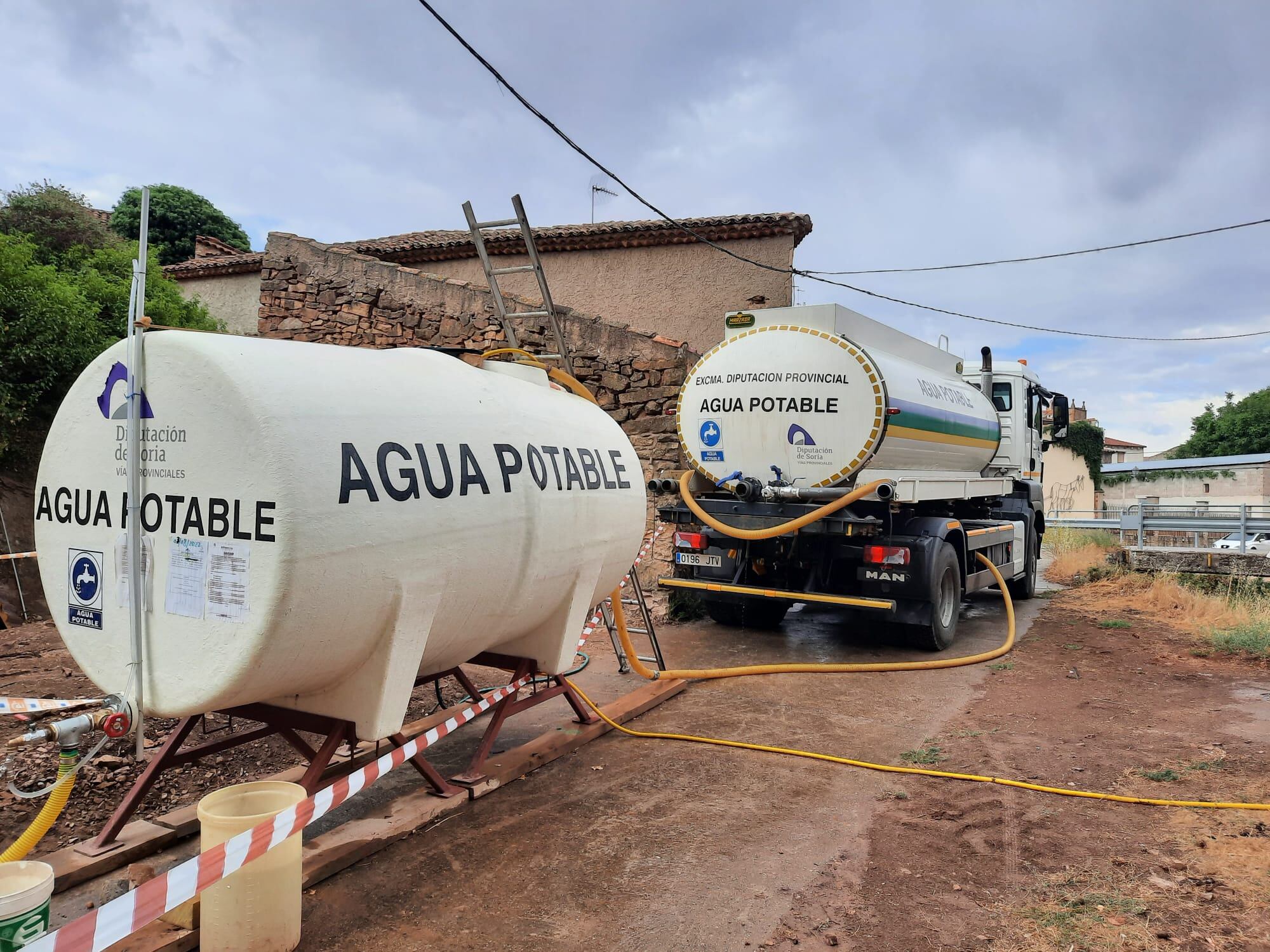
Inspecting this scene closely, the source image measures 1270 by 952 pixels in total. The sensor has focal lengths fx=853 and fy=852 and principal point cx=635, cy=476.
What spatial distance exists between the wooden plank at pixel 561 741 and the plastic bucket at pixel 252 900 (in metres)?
1.38

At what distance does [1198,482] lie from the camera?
109 ft

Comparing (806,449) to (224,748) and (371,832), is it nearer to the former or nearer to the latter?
(371,832)

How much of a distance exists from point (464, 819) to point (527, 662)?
3.20ft

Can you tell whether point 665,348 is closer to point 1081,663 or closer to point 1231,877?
point 1081,663

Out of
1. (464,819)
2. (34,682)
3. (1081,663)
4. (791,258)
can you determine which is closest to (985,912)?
→ (464,819)

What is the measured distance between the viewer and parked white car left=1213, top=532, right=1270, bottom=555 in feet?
40.8

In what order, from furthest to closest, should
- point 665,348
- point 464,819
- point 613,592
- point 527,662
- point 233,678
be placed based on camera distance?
1. point 665,348
2. point 613,592
3. point 527,662
4. point 464,819
5. point 233,678

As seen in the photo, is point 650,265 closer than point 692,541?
No

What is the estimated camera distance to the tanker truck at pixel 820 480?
715 centimetres

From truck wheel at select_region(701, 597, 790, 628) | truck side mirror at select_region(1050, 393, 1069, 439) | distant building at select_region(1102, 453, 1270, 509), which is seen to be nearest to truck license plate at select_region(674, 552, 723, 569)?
truck wheel at select_region(701, 597, 790, 628)

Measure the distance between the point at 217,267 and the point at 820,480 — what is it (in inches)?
572

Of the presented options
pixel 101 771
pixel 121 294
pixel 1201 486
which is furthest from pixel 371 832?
pixel 1201 486

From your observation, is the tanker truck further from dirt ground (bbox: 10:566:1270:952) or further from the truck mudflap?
dirt ground (bbox: 10:566:1270:952)

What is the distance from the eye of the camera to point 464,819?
13.2ft
